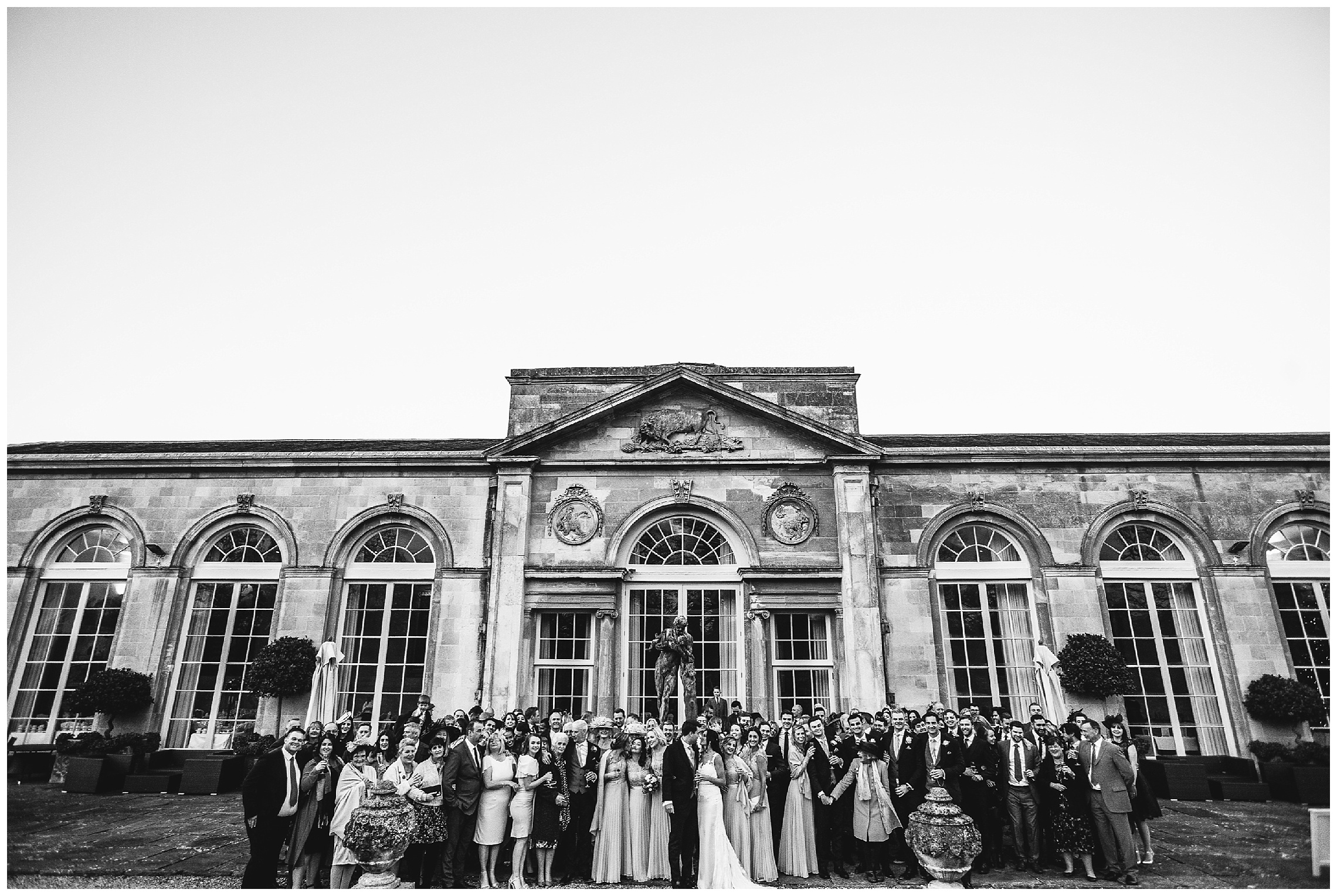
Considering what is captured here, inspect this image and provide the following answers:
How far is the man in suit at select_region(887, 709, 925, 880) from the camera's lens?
802 cm

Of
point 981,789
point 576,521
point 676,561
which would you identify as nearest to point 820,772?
point 981,789

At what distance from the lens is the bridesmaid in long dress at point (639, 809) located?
25.0ft

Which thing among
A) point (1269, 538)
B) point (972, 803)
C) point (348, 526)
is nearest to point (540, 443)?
point (348, 526)

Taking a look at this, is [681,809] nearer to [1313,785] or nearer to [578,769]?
[578,769]

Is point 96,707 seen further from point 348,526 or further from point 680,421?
point 680,421

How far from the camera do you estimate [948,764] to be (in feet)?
26.5

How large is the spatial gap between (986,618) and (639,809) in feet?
30.6

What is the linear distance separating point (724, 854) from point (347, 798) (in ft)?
11.5

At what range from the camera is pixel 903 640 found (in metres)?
14.2

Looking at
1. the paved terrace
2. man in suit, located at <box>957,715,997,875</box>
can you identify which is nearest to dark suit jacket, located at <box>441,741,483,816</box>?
the paved terrace

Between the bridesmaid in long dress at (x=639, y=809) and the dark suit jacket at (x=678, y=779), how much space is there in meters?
0.27

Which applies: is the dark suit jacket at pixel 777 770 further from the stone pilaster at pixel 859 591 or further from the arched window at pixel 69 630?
the arched window at pixel 69 630

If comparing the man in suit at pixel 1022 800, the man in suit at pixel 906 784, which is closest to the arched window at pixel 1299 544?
the man in suit at pixel 1022 800

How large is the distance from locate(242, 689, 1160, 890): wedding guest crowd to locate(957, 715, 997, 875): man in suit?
0.02 m
